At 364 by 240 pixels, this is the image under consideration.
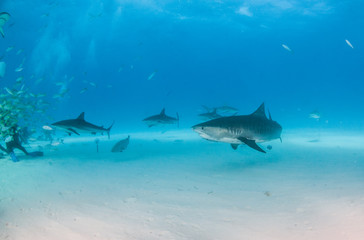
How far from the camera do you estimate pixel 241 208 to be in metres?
3.71

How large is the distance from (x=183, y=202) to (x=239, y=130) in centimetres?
219

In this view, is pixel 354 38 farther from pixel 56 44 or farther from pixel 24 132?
pixel 56 44

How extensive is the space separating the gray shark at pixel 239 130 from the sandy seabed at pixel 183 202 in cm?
105

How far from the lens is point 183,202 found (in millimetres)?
4039

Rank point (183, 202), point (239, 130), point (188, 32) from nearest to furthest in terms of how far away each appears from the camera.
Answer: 1. point (183, 202)
2. point (239, 130)
3. point (188, 32)

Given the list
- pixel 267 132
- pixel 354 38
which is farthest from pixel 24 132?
pixel 354 38

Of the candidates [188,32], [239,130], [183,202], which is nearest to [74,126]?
[183,202]

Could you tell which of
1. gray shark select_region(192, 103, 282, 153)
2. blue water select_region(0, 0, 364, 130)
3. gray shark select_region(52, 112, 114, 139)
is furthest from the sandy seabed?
blue water select_region(0, 0, 364, 130)

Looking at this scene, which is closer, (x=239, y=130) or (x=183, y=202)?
(x=183, y=202)

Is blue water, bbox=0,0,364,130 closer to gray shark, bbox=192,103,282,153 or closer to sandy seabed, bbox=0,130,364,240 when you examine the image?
gray shark, bbox=192,103,282,153

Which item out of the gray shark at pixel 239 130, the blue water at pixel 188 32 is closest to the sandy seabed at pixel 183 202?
the gray shark at pixel 239 130

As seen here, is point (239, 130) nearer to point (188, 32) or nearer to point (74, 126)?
point (74, 126)

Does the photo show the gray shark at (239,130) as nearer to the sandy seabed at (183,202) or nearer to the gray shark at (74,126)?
the sandy seabed at (183,202)

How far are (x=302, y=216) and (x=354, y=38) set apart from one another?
236ft
